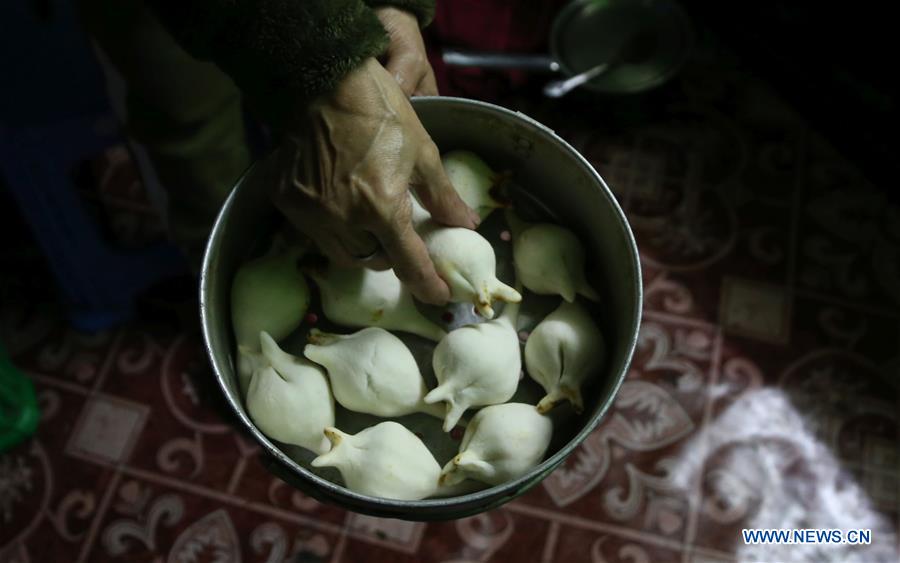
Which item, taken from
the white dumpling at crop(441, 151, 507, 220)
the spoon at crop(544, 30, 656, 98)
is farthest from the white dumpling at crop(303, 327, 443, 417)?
the spoon at crop(544, 30, 656, 98)

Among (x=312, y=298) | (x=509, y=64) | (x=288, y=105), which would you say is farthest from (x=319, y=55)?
(x=509, y=64)

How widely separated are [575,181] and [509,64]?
53cm

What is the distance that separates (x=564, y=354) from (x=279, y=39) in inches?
10.6

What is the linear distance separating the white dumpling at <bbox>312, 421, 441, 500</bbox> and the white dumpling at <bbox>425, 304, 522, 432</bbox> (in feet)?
0.10

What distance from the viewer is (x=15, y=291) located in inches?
40.8

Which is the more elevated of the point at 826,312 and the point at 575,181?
the point at 575,181

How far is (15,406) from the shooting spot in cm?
93

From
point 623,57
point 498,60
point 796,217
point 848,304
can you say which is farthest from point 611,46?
point 848,304

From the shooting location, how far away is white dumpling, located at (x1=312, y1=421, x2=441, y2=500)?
0.50m

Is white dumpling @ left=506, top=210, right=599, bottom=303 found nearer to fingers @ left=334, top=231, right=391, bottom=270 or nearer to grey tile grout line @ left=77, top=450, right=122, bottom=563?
fingers @ left=334, top=231, right=391, bottom=270

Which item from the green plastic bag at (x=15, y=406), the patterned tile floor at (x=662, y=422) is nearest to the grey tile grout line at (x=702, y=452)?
the patterned tile floor at (x=662, y=422)

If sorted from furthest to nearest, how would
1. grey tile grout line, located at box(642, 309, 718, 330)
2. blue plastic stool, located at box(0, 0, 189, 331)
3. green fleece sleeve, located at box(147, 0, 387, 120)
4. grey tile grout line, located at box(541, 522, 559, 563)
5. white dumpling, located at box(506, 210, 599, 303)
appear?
grey tile grout line, located at box(642, 309, 718, 330) → grey tile grout line, located at box(541, 522, 559, 563) → blue plastic stool, located at box(0, 0, 189, 331) → white dumpling, located at box(506, 210, 599, 303) → green fleece sleeve, located at box(147, 0, 387, 120)

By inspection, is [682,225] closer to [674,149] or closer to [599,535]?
[674,149]

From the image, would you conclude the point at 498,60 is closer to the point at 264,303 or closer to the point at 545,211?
the point at 545,211
